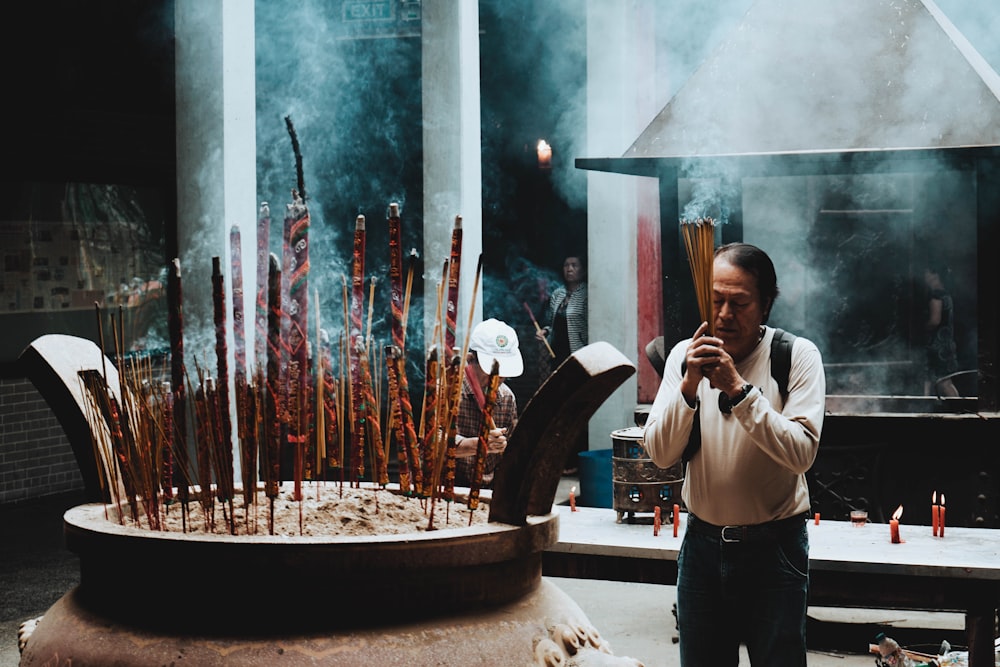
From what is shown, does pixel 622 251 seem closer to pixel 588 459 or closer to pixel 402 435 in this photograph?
pixel 588 459

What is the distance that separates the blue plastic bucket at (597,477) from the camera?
735 centimetres

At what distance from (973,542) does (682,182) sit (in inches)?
105

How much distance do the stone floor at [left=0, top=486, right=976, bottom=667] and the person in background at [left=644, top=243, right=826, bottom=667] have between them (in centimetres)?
230

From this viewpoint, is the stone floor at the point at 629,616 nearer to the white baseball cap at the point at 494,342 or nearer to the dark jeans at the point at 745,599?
the white baseball cap at the point at 494,342

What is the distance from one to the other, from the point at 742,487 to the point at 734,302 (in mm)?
487

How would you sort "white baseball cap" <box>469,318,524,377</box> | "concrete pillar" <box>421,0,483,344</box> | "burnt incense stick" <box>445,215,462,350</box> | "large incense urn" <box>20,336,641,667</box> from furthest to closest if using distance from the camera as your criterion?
"concrete pillar" <box>421,0,483,344</box> → "white baseball cap" <box>469,318,524,377</box> → "burnt incense stick" <box>445,215,462,350</box> → "large incense urn" <box>20,336,641,667</box>

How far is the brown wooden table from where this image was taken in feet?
12.9

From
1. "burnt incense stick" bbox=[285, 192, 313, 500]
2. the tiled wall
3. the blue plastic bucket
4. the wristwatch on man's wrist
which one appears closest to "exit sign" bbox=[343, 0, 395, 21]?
the tiled wall

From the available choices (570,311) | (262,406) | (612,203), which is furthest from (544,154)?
(262,406)

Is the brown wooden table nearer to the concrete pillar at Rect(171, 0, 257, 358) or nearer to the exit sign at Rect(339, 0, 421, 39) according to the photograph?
the concrete pillar at Rect(171, 0, 257, 358)

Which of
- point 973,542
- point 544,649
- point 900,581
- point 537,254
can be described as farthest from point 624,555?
point 537,254

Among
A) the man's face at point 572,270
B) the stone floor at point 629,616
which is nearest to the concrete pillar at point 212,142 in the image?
the stone floor at point 629,616

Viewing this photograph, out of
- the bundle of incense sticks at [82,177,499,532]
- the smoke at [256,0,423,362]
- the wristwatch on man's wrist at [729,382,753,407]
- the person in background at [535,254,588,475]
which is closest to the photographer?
the bundle of incense sticks at [82,177,499,532]

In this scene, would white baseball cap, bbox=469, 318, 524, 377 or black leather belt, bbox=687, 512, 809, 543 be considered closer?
black leather belt, bbox=687, 512, 809, 543
